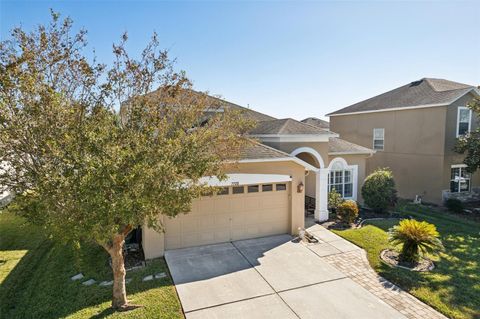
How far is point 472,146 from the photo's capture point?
16.5 metres

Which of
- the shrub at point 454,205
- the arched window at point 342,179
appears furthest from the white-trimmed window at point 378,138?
the shrub at point 454,205

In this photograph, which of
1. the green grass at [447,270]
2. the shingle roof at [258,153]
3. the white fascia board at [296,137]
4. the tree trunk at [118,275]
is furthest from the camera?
the white fascia board at [296,137]

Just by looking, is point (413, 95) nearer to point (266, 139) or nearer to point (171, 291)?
point (266, 139)

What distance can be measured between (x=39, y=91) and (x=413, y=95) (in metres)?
22.5

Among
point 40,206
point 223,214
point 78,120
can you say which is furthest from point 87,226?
point 223,214

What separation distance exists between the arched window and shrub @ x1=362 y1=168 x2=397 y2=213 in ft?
5.35

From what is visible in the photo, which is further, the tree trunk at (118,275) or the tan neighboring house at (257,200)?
the tan neighboring house at (257,200)

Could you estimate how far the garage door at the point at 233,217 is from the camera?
10.9m

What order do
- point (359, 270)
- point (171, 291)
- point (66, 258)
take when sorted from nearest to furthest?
point (171, 291)
point (359, 270)
point (66, 258)

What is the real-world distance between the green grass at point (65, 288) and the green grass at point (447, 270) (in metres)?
6.80

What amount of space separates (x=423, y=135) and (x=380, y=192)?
21.8ft

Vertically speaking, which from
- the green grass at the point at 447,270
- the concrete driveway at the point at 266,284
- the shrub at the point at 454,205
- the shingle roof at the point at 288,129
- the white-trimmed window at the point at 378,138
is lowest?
the green grass at the point at 447,270

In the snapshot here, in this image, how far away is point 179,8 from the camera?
35.2ft

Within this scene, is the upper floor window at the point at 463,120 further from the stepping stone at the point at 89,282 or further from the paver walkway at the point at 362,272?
the stepping stone at the point at 89,282
